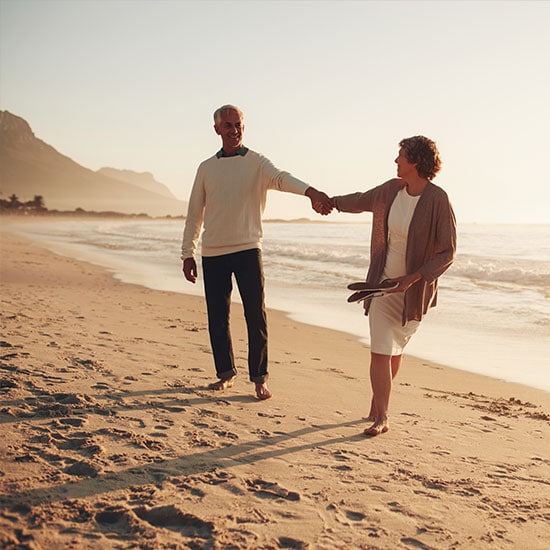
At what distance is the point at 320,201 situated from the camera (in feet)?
15.7

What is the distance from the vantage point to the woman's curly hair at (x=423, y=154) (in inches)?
156

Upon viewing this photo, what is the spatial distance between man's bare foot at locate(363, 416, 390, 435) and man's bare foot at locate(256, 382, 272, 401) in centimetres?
89

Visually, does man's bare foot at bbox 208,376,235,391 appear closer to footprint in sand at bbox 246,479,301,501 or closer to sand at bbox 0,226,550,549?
sand at bbox 0,226,550,549

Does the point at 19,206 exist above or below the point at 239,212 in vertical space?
above

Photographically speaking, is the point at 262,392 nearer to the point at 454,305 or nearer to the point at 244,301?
the point at 244,301

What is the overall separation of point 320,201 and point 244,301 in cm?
92

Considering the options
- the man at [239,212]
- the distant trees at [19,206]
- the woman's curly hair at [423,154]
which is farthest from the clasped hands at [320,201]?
the distant trees at [19,206]

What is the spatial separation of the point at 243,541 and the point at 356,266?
18671mm

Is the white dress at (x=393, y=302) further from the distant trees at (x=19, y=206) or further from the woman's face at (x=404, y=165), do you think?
the distant trees at (x=19, y=206)

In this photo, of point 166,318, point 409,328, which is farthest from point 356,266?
point 409,328

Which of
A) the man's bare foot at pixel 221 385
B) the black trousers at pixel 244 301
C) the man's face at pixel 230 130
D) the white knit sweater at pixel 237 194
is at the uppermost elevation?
the man's face at pixel 230 130

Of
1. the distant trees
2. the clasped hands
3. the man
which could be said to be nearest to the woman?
the clasped hands

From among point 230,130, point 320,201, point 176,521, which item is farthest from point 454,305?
point 176,521

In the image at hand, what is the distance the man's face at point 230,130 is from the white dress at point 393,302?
1.34 m
